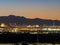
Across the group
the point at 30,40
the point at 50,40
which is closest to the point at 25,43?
the point at 30,40

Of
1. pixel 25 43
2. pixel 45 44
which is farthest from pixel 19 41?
pixel 45 44

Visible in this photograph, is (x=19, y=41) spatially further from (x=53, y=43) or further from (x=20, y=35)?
(x=53, y=43)

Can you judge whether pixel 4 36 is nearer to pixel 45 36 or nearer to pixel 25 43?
pixel 25 43

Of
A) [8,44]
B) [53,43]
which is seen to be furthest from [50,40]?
[8,44]

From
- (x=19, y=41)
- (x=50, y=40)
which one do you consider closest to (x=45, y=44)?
(x=50, y=40)

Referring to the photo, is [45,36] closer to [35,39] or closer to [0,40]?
[35,39]
